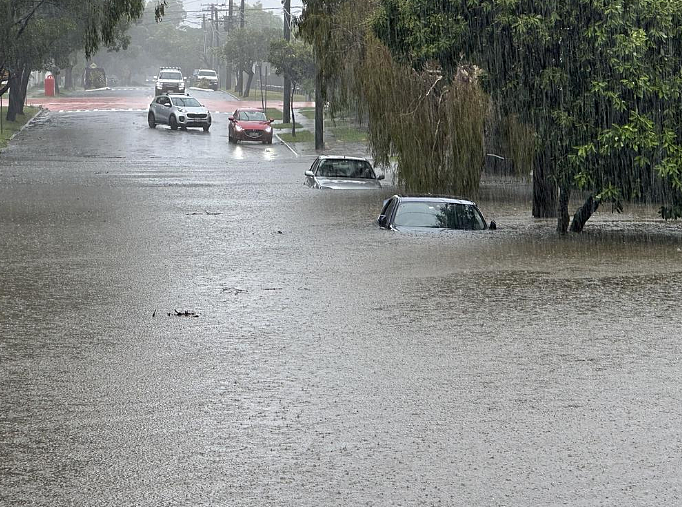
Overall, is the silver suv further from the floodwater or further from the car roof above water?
the car roof above water

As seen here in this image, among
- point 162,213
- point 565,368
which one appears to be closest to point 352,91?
point 162,213

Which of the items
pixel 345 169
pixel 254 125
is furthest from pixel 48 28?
pixel 345 169

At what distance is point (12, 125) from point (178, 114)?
8.10 meters

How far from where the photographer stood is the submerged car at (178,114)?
206ft

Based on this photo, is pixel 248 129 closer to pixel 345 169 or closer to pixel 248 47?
pixel 345 169

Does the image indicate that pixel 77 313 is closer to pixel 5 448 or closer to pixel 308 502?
pixel 5 448

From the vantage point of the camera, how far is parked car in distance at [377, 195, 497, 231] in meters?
23.1

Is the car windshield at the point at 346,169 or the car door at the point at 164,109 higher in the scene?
the car door at the point at 164,109

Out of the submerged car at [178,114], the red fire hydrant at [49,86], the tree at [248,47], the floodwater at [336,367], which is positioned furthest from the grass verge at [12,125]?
the floodwater at [336,367]

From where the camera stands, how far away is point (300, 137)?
60.7 metres

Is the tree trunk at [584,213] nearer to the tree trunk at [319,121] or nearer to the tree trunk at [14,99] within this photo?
the tree trunk at [319,121]

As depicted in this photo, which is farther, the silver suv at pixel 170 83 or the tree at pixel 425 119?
the silver suv at pixel 170 83

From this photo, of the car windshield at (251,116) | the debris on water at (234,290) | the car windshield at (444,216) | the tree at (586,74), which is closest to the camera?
the debris on water at (234,290)

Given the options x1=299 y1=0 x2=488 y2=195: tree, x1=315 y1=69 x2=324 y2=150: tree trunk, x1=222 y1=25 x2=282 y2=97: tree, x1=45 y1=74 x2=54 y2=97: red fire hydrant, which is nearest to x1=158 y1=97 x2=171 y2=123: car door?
x1=315 y1=69 x2=324 y2=150: tree trunk
